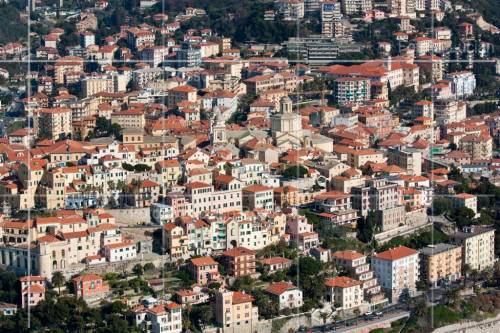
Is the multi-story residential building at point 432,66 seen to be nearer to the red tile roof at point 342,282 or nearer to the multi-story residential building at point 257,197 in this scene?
the multi-story residential building at point 257,197

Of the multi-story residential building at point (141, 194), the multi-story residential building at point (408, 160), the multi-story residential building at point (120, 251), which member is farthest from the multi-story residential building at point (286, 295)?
the multi-story residential building at point (408, 160)

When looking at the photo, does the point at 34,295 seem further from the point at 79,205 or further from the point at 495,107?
the point at 495,107

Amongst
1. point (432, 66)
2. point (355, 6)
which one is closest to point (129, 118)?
point (432, 66)

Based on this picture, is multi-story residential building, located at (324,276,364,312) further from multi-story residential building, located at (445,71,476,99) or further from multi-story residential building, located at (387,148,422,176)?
multi-story residential building, located at (445,71,476,99)

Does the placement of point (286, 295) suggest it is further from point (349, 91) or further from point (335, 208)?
point (349, 91)

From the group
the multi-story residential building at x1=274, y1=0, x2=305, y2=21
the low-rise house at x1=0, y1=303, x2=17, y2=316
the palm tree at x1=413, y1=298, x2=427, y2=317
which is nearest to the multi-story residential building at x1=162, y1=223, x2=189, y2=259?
the low-rise house at x1=0, y1=303, x2=17, y2=316

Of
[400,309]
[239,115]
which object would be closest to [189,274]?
[400,309]
